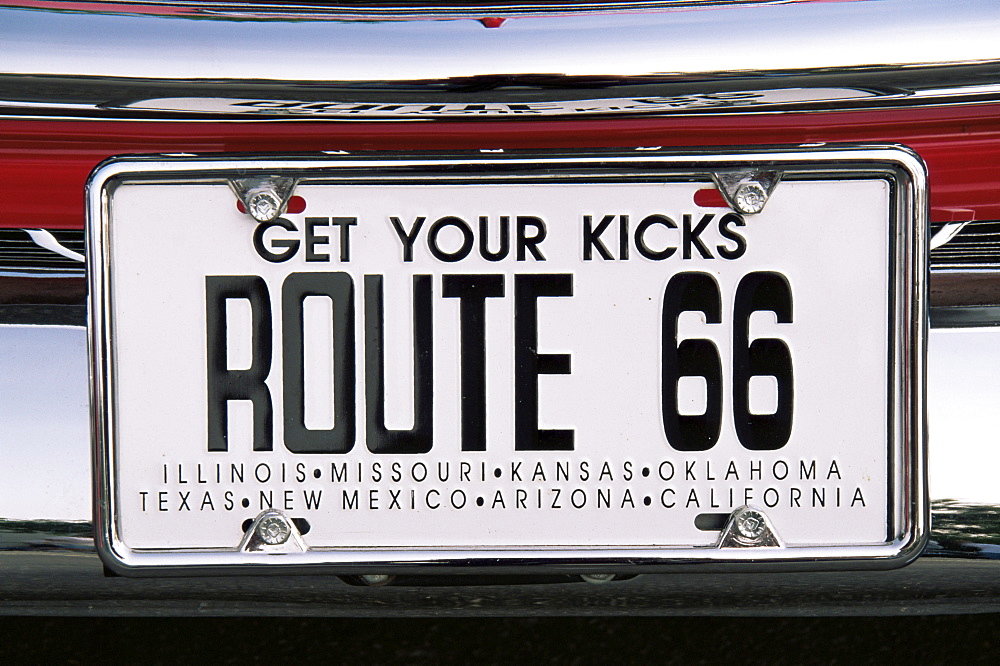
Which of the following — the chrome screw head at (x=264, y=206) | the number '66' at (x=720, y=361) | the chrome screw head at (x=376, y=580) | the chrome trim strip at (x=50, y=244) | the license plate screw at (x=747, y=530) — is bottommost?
the chrome screw head at (x=376, y=580)

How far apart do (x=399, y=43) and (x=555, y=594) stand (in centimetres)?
62

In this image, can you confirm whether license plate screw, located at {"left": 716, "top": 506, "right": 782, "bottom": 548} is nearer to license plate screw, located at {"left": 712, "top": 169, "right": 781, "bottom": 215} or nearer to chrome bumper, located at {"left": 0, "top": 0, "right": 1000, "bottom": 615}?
chrome bumper, located at {"left": 0, "top": 0, "right": 1000, "bottom": 615}

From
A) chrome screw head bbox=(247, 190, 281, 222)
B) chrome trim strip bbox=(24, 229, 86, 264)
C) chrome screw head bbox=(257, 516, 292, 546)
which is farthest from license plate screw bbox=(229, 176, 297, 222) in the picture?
chrome screw head bbox=(257, 516, 292, 546)

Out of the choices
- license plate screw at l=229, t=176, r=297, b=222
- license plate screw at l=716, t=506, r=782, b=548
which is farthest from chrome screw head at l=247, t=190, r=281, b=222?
license plate screw at l=716, t=506, r=782, b=548

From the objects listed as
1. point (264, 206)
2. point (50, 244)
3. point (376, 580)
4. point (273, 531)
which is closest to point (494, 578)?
point (376, 580)

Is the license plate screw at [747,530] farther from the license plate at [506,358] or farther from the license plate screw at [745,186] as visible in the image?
the license plate screw at [745,186]

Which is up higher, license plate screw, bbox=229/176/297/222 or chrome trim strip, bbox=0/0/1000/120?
chrome trim strip, bbox=0/0/1000/120

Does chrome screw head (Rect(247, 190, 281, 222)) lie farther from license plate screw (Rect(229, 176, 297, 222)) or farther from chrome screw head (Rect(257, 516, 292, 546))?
chrome screw head (Rect(257, 516, 292, 546))

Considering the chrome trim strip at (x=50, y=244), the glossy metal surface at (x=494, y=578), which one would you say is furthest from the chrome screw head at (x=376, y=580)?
the chrome trim strip at (x=50, y=244)

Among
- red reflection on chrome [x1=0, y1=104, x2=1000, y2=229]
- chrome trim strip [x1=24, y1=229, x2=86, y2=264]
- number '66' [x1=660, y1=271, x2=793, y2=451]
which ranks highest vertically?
red reflection on chrome [x1=0, y1=104, x2=1000, y2=229]

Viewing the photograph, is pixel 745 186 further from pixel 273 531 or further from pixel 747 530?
pixel 273 531

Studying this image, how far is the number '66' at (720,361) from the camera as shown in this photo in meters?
1.10

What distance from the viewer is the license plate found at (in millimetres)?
1093

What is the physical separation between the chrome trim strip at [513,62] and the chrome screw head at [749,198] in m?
0.08
